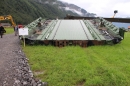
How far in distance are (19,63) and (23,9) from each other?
74.0 meters

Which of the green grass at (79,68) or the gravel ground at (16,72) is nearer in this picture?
the gravel ground at (16,72)

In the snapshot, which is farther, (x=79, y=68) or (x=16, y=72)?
(x=79, y=68)

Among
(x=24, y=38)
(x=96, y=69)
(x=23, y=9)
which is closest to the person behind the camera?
(x=96, y=69)

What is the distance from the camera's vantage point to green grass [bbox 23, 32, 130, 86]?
5642mm

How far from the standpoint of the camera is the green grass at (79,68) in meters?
5.64

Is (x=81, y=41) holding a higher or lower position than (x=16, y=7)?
lower

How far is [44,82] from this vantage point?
5574 mm

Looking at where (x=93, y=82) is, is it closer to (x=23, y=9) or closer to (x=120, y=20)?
(x=120, y=20)

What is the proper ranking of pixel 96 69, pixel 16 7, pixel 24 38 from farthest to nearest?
pixel 16 7 → pixel 24 38 → pixel 96 69

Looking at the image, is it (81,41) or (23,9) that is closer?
(81,41)

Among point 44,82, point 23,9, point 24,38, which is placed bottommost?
point 44,82

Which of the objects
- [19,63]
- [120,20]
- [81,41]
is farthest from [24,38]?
[120,20]

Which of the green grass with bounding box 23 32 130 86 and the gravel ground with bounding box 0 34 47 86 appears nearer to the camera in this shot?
the gravel ground with bounding box 0 34 47 86

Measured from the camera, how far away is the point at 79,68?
21.3 ft
